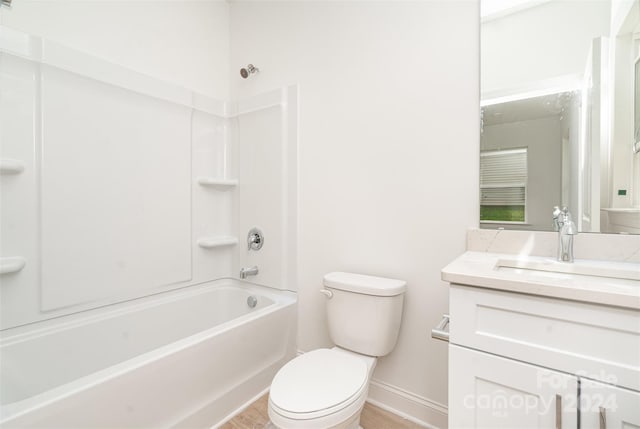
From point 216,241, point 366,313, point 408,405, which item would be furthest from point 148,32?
point 408,405

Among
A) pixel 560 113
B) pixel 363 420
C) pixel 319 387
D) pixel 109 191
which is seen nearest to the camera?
pixel 319 387

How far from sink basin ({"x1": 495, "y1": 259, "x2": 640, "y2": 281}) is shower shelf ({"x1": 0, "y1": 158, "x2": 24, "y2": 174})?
6.67ft

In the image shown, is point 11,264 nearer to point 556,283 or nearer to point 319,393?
point 319,393

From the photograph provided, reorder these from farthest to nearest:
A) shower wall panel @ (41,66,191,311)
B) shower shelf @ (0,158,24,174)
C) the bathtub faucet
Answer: the bathtub faucet
shower wall panel @ (41,66,191,311)
shower shelf @ (0,158,24,174)

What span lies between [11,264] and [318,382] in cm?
146

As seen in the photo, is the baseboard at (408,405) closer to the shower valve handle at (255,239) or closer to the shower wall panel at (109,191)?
the shower valve handle at (255,239)

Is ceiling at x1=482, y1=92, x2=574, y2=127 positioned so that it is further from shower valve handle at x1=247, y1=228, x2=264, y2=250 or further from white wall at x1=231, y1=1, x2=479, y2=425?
shower valve handle at x1=247, y1=228, x2=264, y2=250

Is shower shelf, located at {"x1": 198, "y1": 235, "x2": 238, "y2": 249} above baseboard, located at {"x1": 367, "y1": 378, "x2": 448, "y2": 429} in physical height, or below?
above

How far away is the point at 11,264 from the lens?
1.35 m

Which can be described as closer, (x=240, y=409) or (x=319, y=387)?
(x=319, y=387)

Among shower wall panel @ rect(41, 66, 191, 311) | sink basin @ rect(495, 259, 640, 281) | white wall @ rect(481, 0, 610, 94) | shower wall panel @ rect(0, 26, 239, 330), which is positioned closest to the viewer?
sink basin @ rect(495, 259, 640, 281)

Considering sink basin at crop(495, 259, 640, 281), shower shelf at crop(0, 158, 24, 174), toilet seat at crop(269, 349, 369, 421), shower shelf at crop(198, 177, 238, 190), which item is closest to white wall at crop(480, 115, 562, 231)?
sink basin at crop(495, 259, 640, 281)

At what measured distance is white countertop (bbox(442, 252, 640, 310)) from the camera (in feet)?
2.37

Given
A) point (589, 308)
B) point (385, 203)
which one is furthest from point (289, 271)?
point (589, 308)
